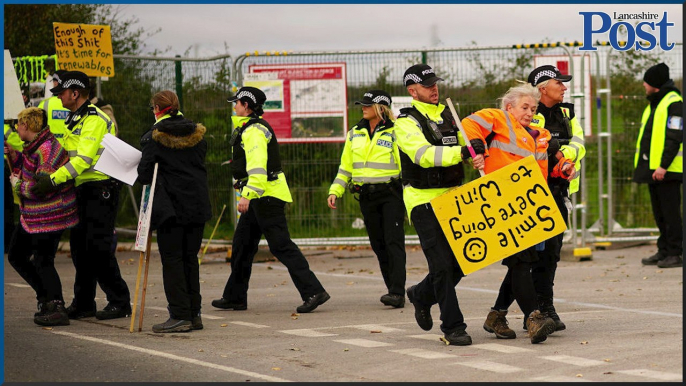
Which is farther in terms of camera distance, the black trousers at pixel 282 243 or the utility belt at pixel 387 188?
the utility belt at pixel 387 188

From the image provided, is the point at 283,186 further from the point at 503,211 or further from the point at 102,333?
the point at 503,211

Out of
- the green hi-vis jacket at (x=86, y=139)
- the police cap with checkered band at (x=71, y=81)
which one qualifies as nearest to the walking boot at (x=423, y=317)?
the green hi-vis jacket at (x=86, y=139)

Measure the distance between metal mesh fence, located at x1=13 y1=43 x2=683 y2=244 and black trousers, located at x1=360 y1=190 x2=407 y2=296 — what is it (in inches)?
204

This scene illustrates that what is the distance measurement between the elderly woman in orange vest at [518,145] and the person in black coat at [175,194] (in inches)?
97.4

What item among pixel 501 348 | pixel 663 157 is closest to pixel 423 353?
pixel 501 348

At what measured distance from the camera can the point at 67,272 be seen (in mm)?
14594

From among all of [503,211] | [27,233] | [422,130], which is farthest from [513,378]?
[27,233]

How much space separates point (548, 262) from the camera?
922 cm

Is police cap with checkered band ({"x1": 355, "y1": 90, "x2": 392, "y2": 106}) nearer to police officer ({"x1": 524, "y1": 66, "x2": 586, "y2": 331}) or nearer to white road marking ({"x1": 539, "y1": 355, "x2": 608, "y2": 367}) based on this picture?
police officer ({"x1": 524, "y1": 66, "x2": 586, "y2": 331})

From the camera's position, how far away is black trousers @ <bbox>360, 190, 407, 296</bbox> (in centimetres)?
1113

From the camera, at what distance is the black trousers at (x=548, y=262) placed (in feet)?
30.0

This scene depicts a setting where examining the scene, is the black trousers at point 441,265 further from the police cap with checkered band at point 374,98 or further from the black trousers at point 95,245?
the black trousers at point 95,245

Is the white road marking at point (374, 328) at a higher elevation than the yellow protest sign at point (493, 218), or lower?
lower

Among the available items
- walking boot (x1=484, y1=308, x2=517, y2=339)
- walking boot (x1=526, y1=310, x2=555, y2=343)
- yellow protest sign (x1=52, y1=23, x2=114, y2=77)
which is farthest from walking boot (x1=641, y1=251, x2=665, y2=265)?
yellow protest sign (x1=52, y1=23, x2=114, y2=77)
